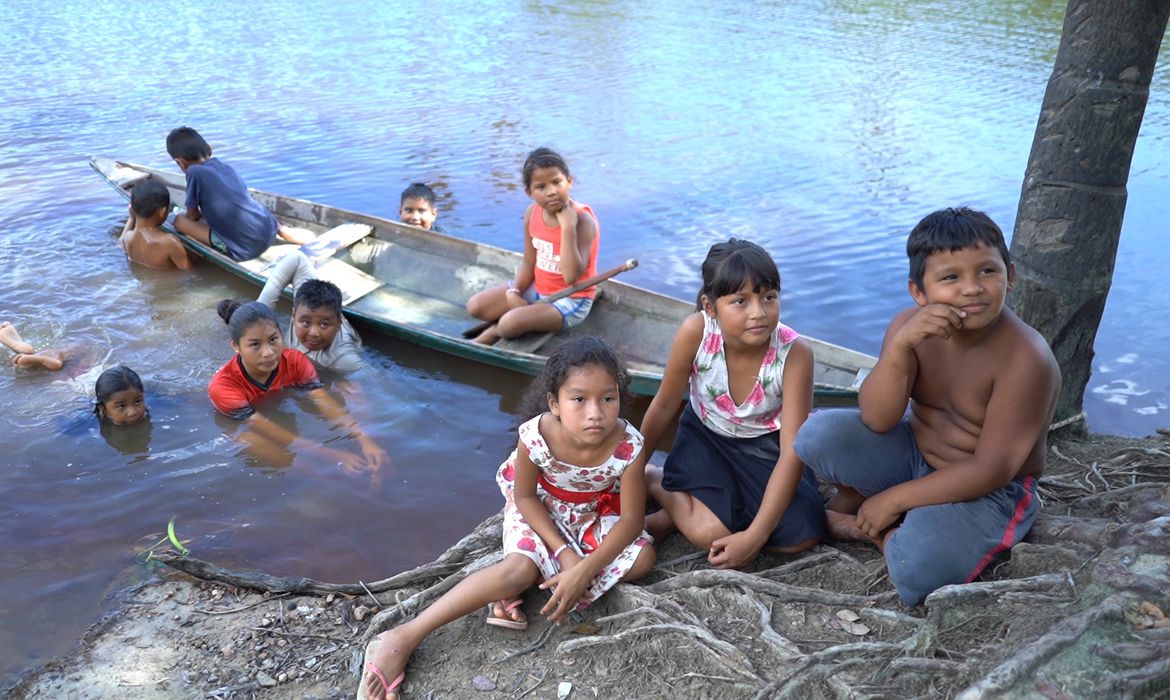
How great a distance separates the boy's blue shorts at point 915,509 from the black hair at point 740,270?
44 centimetres

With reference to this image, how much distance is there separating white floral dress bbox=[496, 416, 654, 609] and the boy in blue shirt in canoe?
4595 millimetres

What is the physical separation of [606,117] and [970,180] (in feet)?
14.9

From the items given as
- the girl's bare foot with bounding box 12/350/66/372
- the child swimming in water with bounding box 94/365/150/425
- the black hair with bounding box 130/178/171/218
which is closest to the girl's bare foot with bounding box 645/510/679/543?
the child swimming in water with bounding box 94/365/150/425

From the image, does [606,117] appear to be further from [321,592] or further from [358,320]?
[321,592]

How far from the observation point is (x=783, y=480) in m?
2.94

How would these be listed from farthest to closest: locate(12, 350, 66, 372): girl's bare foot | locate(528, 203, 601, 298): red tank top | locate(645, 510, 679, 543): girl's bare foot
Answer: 1. locate(12, 350, 66, 372): girl's bare foot
2. locate(528, 203, 601, 298): red tank top
3. locate(645, 510, 679, 543): girl's bare foot

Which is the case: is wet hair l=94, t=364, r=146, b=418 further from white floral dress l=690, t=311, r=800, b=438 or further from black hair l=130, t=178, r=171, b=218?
white floral dress l=690, t=311, r=800, b=438

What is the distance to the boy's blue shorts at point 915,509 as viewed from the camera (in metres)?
2.52

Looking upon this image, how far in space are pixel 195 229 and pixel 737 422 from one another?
530 centimetres

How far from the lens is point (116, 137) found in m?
10.8

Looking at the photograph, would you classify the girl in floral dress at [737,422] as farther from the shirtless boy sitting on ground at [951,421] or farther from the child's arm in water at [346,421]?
the child's arm in water at [346,421]

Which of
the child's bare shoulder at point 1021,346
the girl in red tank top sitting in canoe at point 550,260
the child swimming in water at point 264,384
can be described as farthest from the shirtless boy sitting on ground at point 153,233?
the child's bare shoulder at point 1021,346

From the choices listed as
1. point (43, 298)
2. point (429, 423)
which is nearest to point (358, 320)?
point (429, 423)

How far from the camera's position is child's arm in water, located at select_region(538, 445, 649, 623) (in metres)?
2.83
